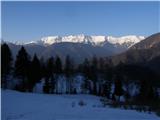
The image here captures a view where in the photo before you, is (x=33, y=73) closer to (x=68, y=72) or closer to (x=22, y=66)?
(x=22, y=66)

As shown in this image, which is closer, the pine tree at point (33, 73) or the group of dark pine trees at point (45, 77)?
the group of dark pine trees at point (45, 77)

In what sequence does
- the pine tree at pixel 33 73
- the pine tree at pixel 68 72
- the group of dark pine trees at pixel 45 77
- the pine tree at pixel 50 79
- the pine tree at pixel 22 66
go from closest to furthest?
the group of dark pine trees at pixel 45 77
the pine tree at pixel 22 66
the pine tree at pixel 33 73
the pine tree at pixel 50 79
the pine tree at pixel 68 72

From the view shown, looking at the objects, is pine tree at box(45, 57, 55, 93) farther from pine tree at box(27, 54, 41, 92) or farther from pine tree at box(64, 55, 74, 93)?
pine tree at box(64, 55, 74, 93)

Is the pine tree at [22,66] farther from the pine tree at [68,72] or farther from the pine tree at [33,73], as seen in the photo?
the pine tree at [68,72]

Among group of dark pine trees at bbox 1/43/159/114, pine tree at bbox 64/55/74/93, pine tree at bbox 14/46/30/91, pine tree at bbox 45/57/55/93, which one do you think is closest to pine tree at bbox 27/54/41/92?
group of dark pine trees at bbox 1/43/159/114

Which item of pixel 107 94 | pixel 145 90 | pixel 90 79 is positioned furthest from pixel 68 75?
pixel 145 90

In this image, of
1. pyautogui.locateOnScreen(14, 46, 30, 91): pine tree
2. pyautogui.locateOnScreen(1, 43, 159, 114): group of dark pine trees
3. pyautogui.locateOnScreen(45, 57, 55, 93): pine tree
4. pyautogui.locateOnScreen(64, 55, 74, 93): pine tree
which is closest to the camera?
pyautogui.locateOnScreen(1, 43, 159, 114): group of dark pine trees

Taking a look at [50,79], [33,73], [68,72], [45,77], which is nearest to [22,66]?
[33,73]

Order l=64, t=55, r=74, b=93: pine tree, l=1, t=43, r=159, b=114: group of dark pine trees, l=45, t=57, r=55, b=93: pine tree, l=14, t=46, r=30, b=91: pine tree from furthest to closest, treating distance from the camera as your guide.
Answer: l=64, t=55, r=74, b=93: pine tree
l=45, t=57, r=55, b=93: pine tree
l=14, t=46, r=30, b=91: pine tree
l=1, t=43, r=159, b=114: group of dark pine trees

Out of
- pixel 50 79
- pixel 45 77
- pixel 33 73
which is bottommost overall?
pixel 50 79

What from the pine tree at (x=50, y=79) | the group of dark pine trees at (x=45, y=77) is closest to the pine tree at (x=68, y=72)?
the group of dark pine trees at (x=45, y=77)

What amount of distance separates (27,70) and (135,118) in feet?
217

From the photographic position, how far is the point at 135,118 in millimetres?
20453

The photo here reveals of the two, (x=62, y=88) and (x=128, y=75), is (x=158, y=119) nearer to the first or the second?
(x=62, y=88)
